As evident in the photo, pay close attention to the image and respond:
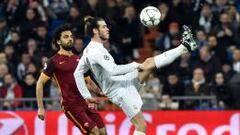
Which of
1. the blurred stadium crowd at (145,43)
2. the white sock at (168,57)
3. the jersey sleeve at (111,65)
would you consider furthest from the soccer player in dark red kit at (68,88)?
the blurred stadium crowd at (145,43)

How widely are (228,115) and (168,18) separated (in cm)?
463

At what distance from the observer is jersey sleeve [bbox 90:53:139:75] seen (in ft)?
48.8

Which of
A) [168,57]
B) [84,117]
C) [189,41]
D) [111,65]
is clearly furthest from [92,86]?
[189,41]

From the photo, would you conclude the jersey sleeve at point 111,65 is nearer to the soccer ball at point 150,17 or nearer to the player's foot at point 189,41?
the player's foot at point 189,41

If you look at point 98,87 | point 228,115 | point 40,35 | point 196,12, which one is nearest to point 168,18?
point 196,12

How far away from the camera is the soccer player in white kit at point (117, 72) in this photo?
1498 centimetres

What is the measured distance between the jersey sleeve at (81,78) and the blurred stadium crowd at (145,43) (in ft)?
12.7

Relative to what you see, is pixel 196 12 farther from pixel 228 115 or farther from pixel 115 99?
pixel 115 99

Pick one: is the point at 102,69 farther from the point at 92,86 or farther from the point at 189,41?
the point at 189,41

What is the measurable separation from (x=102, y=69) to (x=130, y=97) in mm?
605

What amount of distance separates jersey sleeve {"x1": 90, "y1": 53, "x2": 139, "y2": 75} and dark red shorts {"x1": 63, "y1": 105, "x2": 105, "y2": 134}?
1.09m

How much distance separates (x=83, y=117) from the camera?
15820mm

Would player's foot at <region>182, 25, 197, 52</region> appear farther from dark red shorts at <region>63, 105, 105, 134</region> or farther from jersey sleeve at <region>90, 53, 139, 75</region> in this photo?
dark red shorts at <region>63, 105, 105, 134</region>

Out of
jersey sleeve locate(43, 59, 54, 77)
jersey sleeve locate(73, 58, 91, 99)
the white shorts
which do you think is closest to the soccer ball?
the white shorts
